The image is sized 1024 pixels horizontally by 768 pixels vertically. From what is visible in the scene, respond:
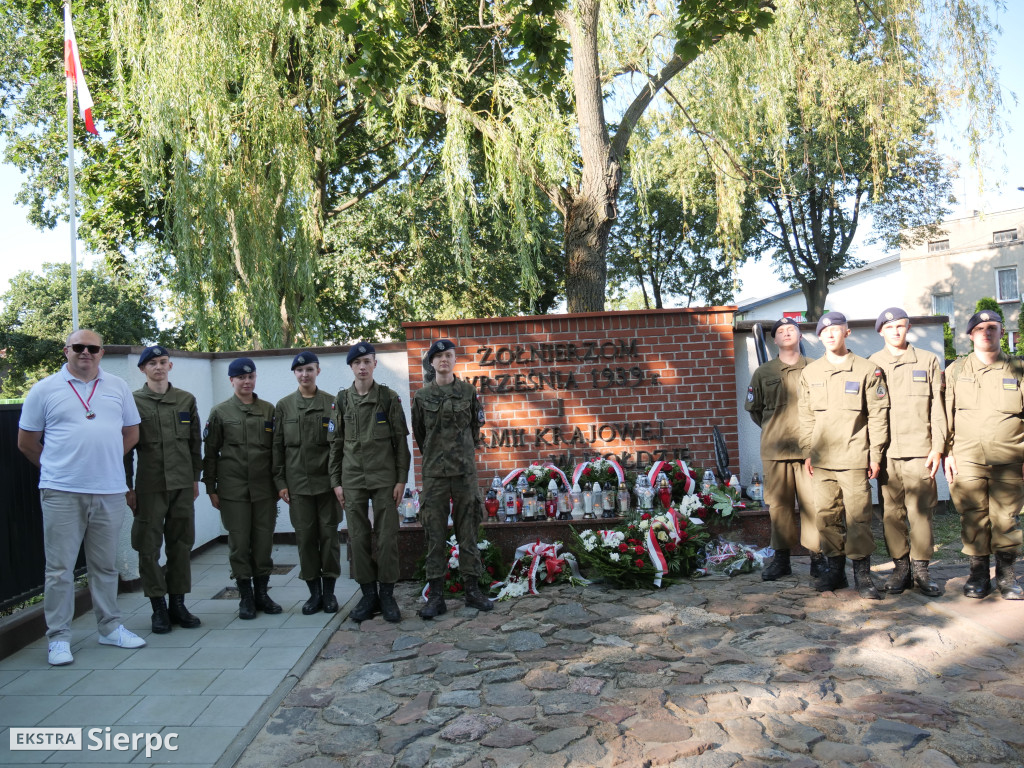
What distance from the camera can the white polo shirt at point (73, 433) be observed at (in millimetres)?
4500

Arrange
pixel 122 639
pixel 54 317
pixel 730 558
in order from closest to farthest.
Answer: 1. pixel 122 639
2. pixel 730 558
3. pixel 54 317

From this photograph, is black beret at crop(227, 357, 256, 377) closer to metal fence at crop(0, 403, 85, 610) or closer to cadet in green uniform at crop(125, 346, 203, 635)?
cadet in green uniform at crop(125, 346, 203, 635)

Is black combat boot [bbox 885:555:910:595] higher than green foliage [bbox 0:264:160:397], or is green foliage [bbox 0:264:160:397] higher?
green foliage [bbox 0:264:160:397]

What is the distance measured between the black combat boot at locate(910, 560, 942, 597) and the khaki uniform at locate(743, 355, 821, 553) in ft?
2.16

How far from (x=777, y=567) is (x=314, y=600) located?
339cm

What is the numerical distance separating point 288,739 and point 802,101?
9577 mm

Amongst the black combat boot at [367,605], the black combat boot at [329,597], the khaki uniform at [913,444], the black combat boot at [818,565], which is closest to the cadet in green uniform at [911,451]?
the khaki uniform at [913,444]

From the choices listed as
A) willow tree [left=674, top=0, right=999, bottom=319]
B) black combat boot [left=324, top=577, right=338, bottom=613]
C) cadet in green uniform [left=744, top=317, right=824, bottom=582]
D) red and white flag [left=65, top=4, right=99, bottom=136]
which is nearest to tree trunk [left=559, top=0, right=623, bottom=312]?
willow tree [left=674, top=0, right=999, bottom=319]

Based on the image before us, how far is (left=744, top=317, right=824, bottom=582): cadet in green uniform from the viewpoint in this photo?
18.7 ft

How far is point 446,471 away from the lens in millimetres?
5336

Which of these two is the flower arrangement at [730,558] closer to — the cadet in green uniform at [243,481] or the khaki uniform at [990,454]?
the khaki uniform at [990,454]

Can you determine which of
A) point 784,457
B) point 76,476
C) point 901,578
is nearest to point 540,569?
point 784,457

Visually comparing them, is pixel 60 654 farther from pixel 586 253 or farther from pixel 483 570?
pixel 586 253

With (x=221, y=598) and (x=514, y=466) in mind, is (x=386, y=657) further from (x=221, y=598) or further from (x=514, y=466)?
(x=514, y=466)
